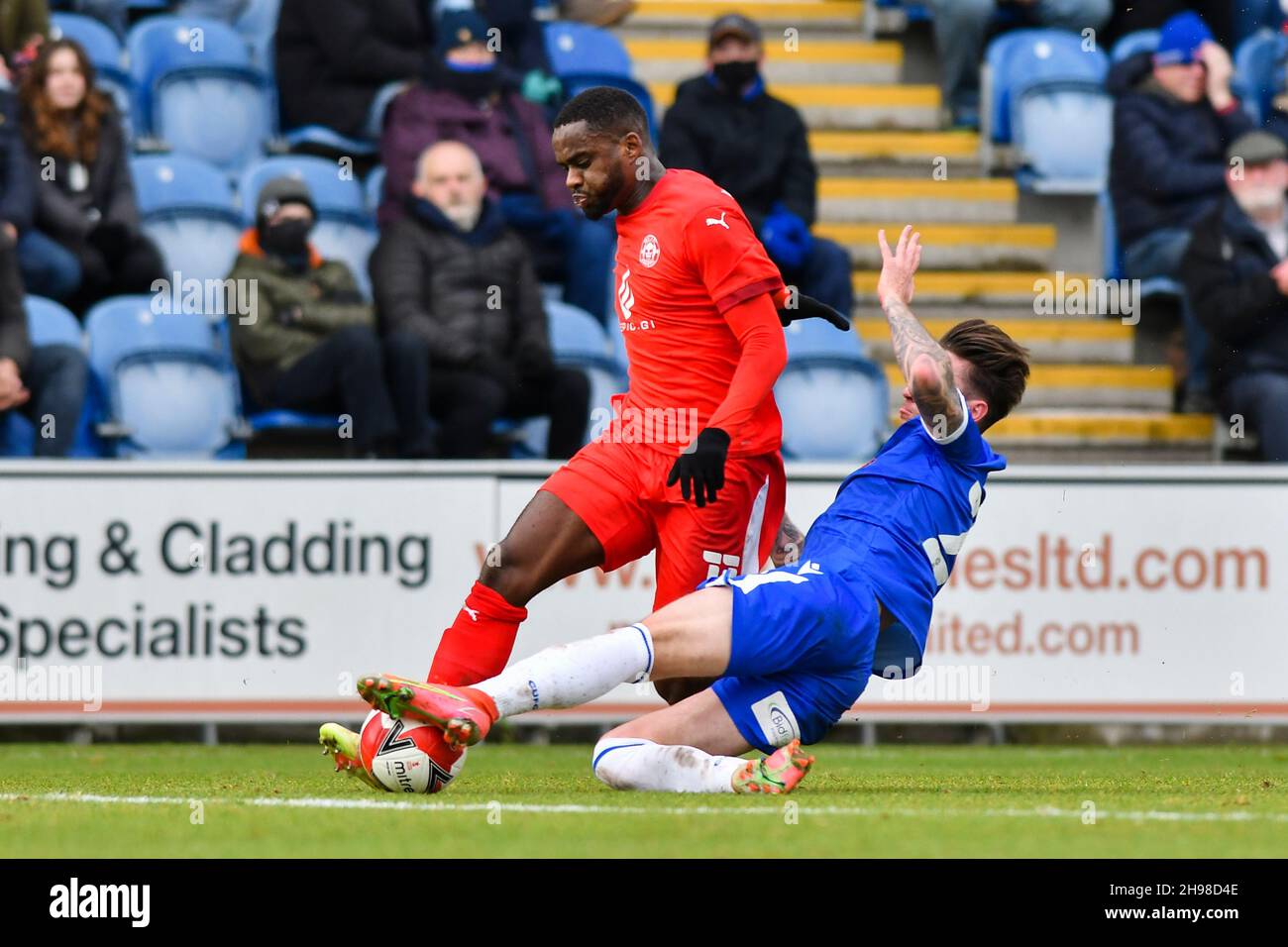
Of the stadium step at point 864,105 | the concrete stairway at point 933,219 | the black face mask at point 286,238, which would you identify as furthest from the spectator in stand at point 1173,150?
the black face mask at point 286,238

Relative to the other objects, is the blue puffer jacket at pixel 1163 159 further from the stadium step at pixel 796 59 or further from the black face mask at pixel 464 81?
the black face mask at pixel 464 81

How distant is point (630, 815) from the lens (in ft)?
18.3

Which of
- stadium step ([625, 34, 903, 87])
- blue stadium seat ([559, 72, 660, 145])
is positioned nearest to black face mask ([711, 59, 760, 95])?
blue stadium seat ([559, 72, 660, 145])

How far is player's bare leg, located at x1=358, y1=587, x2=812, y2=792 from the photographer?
5.68 metres

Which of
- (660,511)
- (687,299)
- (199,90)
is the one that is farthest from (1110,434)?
(660,511)

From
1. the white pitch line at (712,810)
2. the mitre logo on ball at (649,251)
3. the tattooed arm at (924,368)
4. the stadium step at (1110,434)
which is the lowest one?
the white pitch line at (712,810)

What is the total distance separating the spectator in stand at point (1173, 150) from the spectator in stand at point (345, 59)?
4.51 meters

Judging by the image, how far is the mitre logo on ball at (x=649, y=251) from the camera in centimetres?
661

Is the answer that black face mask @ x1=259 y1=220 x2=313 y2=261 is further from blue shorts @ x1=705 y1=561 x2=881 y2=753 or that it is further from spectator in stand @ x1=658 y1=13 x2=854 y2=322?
blue shorts @ x1=705 y1=561 x2=881 y2=753

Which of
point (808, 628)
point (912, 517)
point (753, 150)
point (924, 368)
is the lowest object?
point (808, 628)

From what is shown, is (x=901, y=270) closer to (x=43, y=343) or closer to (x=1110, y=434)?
(x=43, y=343)

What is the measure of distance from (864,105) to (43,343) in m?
6.44
